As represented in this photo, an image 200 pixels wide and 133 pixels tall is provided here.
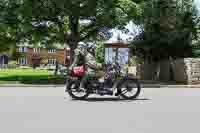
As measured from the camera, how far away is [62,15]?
1187 inches

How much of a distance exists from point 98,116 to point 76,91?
4525mm

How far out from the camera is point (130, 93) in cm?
1541

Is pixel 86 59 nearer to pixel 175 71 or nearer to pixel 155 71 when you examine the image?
pixel 175 71

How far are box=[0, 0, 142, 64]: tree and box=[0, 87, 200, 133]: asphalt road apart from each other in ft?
45.7

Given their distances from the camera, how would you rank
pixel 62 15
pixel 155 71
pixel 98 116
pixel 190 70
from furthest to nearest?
pixel 155 71
pixel 62 15
pixel 190 70
pixel 98 116

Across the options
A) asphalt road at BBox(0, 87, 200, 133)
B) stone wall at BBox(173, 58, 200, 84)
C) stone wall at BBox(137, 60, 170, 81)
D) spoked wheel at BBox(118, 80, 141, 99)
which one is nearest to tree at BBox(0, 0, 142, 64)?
stone wall at BBox(173, 58, 200, 84)

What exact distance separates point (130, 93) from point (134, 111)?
3.77 metres

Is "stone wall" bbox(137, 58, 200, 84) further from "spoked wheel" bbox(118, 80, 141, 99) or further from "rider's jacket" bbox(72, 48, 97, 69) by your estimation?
"rider's jacket" bbox(72, 48, 97, 69)

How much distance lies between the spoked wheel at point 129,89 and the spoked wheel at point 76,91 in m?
1.15

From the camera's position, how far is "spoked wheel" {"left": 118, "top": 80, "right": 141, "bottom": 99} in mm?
15125

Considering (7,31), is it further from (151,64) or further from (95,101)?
(95,101)

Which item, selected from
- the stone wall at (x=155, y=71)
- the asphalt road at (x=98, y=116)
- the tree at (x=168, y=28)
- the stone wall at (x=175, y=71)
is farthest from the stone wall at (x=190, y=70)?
the asphalt road at (x=98, y=116)

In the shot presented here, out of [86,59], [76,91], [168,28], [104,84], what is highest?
[168,28]

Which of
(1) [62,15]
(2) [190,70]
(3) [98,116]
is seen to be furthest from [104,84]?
(1) [62,15]
